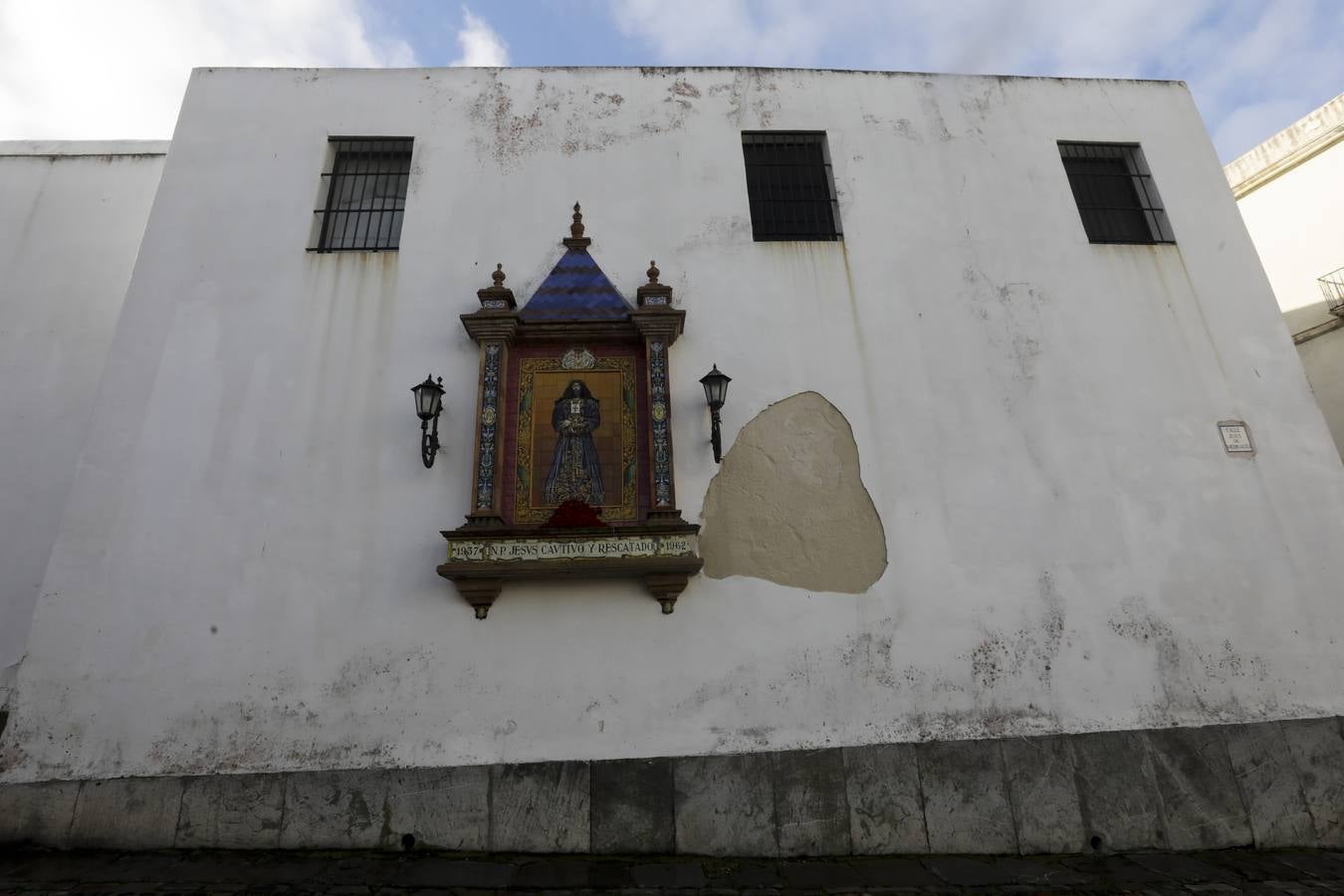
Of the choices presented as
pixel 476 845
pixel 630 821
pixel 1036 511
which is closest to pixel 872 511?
pixel 1036 511

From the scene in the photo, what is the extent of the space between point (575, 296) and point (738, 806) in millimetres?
4347

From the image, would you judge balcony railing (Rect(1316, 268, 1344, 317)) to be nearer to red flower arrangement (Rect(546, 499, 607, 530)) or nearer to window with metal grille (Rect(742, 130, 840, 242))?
window with metal grille (Rect(742, 130, 840, 242))

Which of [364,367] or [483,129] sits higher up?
[483,129]

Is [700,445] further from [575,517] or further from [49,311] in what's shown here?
[49,311]

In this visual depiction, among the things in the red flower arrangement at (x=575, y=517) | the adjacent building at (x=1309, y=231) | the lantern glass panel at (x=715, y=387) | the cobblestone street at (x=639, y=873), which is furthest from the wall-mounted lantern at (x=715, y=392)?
the adjacent building at (x=1309, y=231)

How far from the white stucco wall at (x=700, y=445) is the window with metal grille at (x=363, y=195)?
0.22 m

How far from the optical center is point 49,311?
7.74 m

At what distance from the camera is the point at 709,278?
22.4ft

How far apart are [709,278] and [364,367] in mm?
3184

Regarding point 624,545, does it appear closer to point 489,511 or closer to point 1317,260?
point 489,511

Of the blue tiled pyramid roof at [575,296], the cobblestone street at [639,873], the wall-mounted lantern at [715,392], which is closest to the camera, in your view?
the cobblestone street at [639,873]

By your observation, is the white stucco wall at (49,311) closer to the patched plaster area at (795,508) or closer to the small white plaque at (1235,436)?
the patched plaster area at (795,508)

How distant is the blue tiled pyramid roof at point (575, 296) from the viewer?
6.46 metres

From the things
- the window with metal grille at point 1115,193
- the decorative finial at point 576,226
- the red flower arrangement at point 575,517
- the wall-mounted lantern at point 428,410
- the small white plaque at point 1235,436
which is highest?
the window with metal grille at point 1115,193
